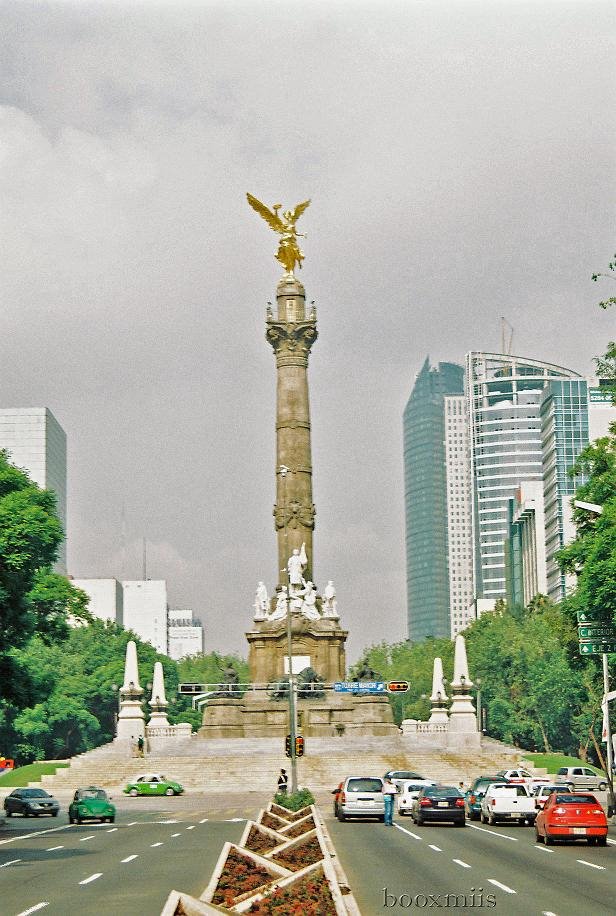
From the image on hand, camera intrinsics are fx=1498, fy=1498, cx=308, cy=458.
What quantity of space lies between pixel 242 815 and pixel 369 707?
29.0 m

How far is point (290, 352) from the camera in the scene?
9044 cm

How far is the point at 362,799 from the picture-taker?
4831 centimetres

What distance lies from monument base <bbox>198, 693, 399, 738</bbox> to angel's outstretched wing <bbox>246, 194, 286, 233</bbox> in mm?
30225

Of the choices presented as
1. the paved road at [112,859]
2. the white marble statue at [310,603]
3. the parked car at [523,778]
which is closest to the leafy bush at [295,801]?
the paved road at [112,859]

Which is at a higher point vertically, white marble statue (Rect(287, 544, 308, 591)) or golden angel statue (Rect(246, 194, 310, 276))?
golden angel statue (Rect(246, 194, 310, 276))

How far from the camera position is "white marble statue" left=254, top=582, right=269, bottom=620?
8650 centimetres

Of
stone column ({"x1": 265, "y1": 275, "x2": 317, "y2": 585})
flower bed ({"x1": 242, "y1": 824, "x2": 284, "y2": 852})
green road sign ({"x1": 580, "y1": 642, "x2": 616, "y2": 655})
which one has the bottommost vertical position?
flower bed ({"x1": 242, "y1": 824, "x2": 284, "y2": 852})

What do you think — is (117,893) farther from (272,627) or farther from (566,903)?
(272,627)

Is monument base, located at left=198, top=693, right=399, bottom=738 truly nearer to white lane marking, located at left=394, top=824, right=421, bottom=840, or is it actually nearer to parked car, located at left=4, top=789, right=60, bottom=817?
parked car, located at left=4, top=789, right=60, bottom=817

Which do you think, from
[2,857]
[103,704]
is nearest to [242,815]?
[2,857]

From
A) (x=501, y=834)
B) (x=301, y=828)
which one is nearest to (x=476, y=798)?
(x=501, y=834)

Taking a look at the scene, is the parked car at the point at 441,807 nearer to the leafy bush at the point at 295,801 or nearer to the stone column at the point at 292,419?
the leafy bush at the point at 295,801

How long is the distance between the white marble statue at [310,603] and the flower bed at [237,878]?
64.4m

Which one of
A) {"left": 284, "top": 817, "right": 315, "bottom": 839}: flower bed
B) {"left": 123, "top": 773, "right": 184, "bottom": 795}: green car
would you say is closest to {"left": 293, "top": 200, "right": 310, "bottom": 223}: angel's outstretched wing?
{"left": 123, "top": 773, "right": 184, "bottom": 795}: green car
